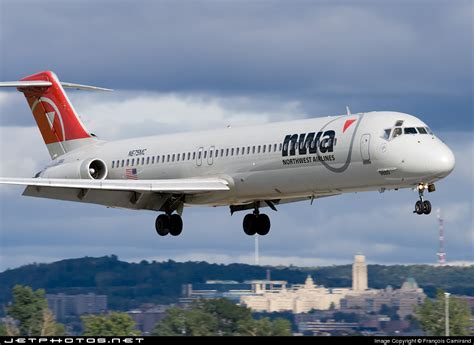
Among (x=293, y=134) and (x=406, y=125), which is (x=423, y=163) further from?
(x=293, y=134)

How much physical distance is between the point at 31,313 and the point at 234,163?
27.5m

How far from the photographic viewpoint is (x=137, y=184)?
55031 millimetres

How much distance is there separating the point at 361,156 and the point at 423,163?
2.17m

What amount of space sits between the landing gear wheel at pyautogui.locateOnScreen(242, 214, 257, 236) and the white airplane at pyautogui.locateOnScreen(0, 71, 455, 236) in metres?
0.04

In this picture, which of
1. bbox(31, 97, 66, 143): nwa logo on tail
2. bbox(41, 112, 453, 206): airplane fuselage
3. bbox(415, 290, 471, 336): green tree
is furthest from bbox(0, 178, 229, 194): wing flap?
bbox(415, 290, 471, 336): green tree

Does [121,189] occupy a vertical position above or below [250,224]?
above

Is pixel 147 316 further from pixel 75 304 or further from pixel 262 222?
pixel 262 222

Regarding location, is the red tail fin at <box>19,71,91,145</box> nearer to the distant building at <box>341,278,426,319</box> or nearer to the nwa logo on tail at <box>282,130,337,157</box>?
the nwa logo on tail at <box>282,130,337,157</box>

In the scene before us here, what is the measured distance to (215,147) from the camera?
181ft

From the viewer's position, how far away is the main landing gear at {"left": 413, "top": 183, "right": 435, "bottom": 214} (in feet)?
159

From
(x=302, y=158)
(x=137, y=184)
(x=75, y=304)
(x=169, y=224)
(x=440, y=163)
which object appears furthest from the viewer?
(x=75, y=304)

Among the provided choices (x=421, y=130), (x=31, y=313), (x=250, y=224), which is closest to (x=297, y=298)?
(x=31, y=313)

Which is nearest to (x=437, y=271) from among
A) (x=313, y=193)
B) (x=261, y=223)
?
(x=261, y=223)

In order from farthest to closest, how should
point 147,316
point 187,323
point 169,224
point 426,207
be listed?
point 147,316 → point 187,323 → point 169,224 → point 426,207
